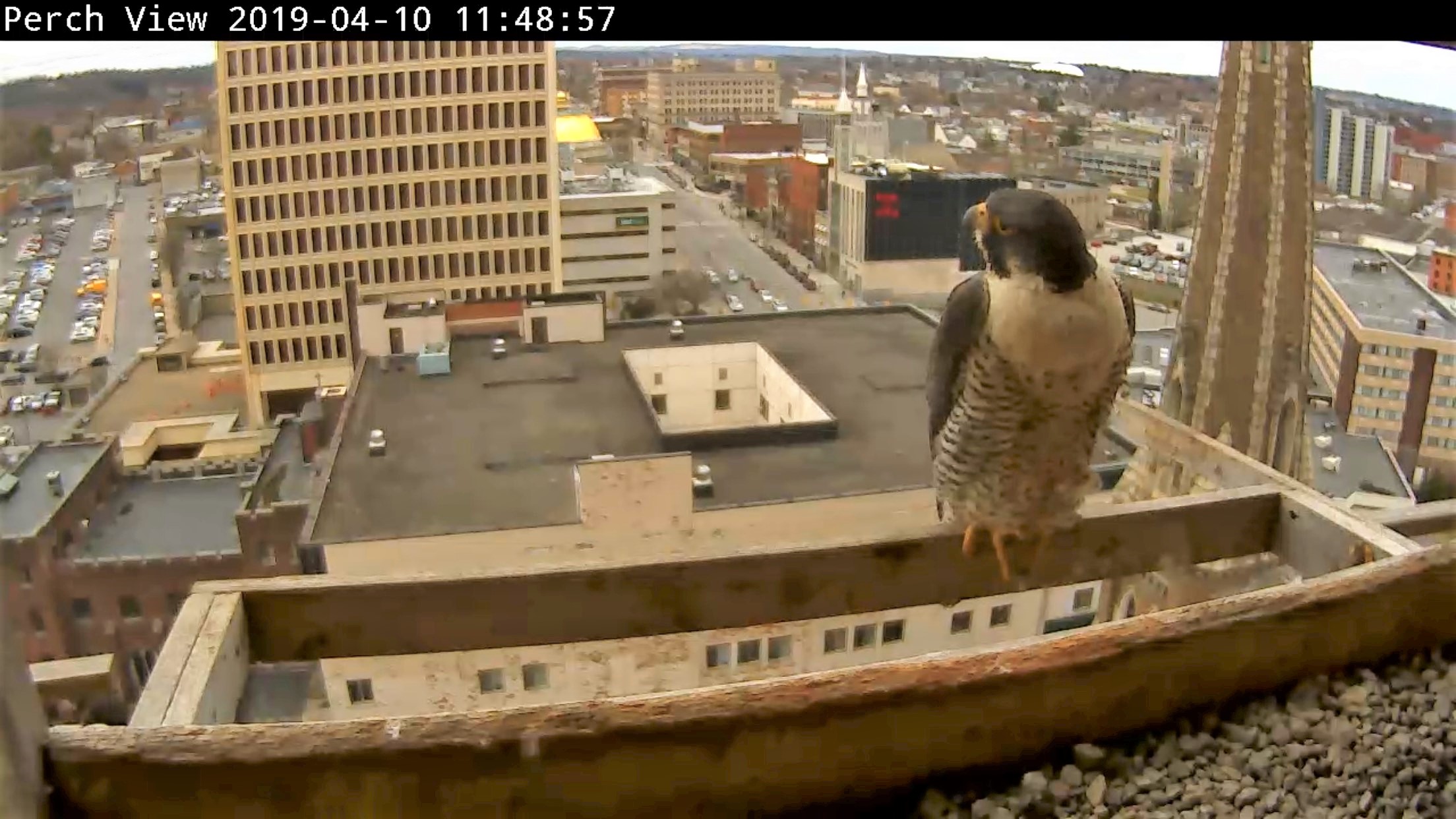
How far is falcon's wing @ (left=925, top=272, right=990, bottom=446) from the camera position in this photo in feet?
4.99

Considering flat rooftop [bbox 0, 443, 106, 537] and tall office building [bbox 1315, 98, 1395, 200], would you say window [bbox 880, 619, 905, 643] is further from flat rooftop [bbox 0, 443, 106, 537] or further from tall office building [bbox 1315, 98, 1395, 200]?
flat rooftop [bbox 0, 443, 106, 537]

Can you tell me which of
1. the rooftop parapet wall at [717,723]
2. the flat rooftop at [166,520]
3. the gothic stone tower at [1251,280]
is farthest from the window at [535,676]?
the gothic stone tower at [1251,280]

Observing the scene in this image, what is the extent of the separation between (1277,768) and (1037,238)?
0.62 m

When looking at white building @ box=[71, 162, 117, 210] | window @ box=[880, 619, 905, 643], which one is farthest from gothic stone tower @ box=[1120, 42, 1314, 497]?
white building @ box=[71, 162, 117, 210]

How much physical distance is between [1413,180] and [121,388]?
25.6ft

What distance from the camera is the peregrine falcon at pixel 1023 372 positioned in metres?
1.35

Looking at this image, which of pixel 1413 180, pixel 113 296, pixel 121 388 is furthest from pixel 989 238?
pixel 121 388

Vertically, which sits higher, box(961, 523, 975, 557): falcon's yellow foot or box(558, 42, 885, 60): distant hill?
box(558, 42, 885, 60): distant hill

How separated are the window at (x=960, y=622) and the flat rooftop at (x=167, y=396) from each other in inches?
233

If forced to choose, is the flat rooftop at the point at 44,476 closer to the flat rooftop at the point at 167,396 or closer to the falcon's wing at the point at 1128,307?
the flat rooftop at the point at 167,396

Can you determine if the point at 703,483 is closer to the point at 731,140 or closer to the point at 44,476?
the point at 44,476

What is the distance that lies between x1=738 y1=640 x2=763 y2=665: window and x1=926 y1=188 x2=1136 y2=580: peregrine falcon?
8.48 feet

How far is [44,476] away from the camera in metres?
6.61
